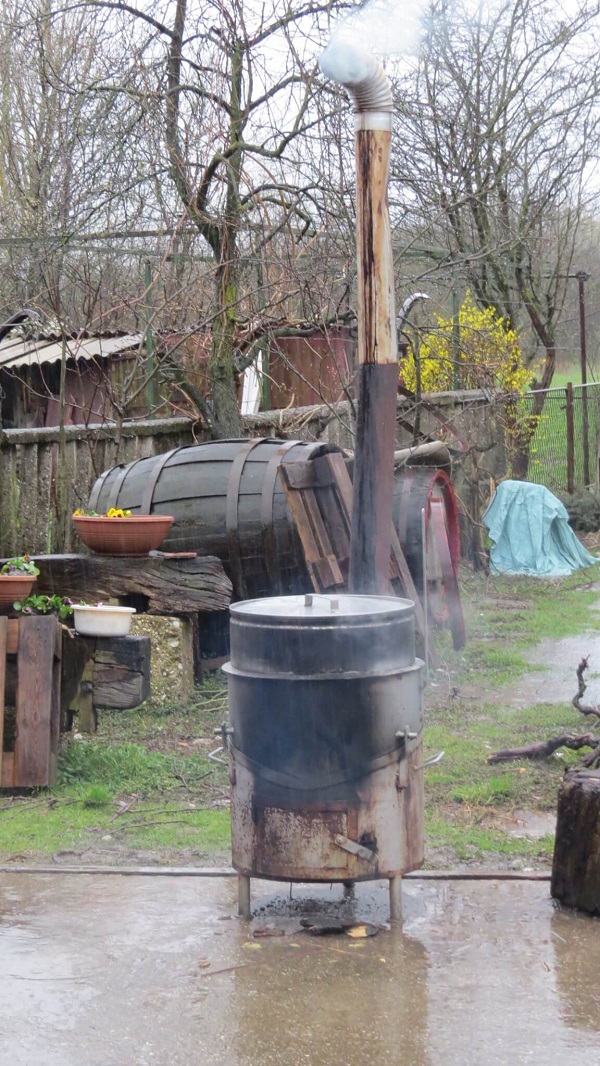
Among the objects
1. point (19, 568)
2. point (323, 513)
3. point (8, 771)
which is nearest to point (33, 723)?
point (8, 771)

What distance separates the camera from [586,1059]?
2951mm

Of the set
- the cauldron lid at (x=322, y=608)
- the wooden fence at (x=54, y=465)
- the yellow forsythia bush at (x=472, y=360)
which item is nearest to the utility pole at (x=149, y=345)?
the wooden fence at (x=54, y=465)

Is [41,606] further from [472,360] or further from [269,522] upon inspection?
[472,360]

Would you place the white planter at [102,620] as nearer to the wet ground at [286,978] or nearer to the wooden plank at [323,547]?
the wooden plank at [323,547]

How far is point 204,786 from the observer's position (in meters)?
5.74

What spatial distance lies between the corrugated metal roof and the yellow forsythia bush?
353 centimetres

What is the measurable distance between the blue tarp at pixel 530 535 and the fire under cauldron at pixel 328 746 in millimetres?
9269

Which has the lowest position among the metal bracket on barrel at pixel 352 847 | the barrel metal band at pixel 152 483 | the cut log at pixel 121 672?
the metal bracket on barrel at pixel 352 847

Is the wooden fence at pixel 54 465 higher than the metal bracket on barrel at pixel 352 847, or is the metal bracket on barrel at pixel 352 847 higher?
the wooden fence at pixel 54 465

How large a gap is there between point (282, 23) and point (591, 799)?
689 cm

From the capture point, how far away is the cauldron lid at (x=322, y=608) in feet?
12.5

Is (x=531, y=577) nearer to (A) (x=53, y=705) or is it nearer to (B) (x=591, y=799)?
(A) (x=53, y=705)

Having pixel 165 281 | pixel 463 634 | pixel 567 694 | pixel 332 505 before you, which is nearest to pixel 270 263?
pixel 165 281

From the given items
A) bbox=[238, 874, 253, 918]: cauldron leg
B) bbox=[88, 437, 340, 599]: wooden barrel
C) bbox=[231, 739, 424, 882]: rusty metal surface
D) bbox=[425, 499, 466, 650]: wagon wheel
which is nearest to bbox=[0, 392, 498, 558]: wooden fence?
bbox=[88, 437, 340, 599]: wooden barrel
